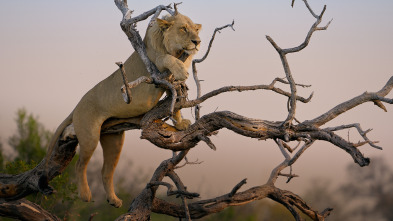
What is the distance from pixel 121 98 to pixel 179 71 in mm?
857

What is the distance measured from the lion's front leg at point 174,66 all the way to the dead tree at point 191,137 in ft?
0.39

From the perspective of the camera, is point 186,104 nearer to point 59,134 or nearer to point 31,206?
point 59,134

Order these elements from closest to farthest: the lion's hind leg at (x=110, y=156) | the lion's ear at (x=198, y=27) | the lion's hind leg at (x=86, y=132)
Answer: the lion's ear at (x=198, y=27) < the lion's hind leg at (x=86, y=132) < the lion's hind leg at (x=110, y=156)

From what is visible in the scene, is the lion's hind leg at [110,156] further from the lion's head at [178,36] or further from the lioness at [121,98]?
the lion's head at [178,36]

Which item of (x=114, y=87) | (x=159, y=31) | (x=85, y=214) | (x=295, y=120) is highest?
(x=159, y=31)

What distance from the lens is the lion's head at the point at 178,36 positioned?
5.46m

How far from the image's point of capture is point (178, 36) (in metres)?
5.46

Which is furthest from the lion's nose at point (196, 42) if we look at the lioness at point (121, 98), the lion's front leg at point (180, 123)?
the lion's front leg at point (180, 123)

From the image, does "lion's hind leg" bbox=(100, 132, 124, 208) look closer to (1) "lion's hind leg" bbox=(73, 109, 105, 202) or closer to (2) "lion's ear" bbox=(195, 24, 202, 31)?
(1) "lion's hind leg" bbox=(73, 109, 105, 202)

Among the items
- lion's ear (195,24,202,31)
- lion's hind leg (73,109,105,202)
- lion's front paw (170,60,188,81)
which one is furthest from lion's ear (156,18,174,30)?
lion's hind leg (73,109,105,202)

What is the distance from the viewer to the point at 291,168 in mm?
6973

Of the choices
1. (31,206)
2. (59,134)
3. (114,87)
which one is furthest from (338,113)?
(31,206)

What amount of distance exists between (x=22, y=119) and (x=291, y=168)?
754cm

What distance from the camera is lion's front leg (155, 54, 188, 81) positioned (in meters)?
5.25
